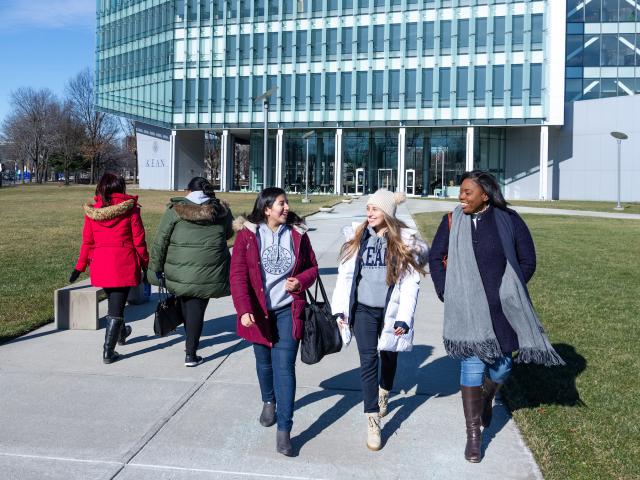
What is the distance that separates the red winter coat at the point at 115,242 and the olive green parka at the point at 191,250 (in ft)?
1.03

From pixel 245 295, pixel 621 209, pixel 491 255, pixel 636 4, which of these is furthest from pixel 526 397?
pixel 636 4

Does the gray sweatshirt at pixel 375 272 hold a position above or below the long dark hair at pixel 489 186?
below

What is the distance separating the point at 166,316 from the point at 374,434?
8.89 ft

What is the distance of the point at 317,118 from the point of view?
57531 mm

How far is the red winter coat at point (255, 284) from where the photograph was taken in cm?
469

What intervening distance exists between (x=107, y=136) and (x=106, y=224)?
87.0 metres

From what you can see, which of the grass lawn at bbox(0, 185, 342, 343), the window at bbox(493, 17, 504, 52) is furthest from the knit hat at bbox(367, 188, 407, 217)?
the window at bbox(493, 17, 504, 52)

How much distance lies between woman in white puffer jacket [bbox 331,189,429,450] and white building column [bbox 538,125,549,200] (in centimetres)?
5142

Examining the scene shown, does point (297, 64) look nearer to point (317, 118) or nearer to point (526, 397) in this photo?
point (317, 118)

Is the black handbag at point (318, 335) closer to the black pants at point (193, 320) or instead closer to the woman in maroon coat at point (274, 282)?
the woman in maroon coat at point (274, 282)

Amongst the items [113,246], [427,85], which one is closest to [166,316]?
[113,246]

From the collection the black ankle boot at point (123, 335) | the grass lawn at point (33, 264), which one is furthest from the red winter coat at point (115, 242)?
the grass lawn at point (33, 264)

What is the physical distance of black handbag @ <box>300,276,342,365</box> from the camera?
4672 millimetres

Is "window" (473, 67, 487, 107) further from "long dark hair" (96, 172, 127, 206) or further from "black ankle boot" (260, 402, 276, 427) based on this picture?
"black ankle boot" (260, 402, 276, 427)
